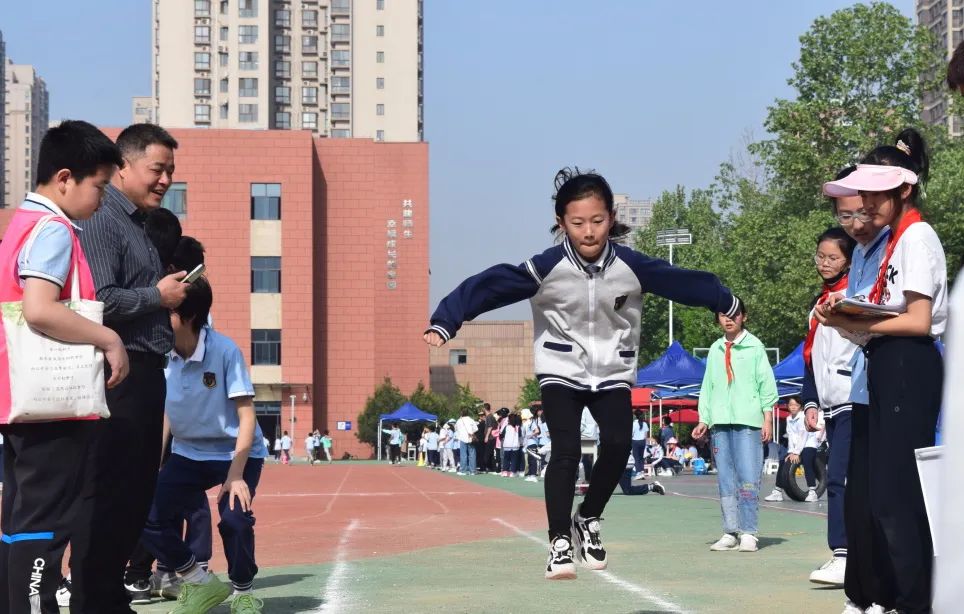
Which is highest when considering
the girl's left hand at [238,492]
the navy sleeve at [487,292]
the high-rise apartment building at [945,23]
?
the high-rise apartment building at [945,23]

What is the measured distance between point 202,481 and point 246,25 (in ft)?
404

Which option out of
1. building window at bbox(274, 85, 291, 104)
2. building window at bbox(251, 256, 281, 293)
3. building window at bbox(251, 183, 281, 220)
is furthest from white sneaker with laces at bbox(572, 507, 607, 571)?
building window at bbox(274, 85, 291, 104)

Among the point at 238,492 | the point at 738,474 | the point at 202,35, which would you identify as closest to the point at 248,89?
the point at 202,35

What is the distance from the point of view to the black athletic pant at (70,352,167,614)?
5.43m

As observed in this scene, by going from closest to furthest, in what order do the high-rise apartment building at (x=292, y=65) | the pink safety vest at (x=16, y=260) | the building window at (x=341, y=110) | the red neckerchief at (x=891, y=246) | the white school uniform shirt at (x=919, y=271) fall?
1. the pink safety vest at (x=16, y=260)
2. the white school uniform shirt at (x=919, y=271)
3. the red neckerchief at (x=891, y=246)
4. the high-rise apartment building at (x=292, y=65)
5. the building window at (x=341, y=110)

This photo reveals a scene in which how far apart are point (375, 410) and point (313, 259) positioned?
11.6 metres

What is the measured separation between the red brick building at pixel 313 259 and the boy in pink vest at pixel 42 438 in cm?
9083

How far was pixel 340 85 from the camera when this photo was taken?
13325 centimetres

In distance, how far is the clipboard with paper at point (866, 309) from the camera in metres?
5.52

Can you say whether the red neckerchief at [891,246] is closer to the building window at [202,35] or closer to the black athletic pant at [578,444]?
the black athletic pant at [578,444]

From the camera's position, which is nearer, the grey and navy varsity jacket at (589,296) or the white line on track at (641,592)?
the grey and navy varsity jacket at (589,296)

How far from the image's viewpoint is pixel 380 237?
104 meters

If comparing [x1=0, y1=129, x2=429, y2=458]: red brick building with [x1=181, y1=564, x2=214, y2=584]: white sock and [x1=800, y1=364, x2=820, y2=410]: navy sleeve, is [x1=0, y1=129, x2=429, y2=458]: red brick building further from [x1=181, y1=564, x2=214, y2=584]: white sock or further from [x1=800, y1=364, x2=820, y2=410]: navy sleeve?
[x1=181, y1=564, x2=214, y2=584]: white sock

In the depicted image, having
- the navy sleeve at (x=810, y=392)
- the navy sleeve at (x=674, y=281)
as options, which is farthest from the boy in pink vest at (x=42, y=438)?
the navy sleeve at (x=810, y=392)
